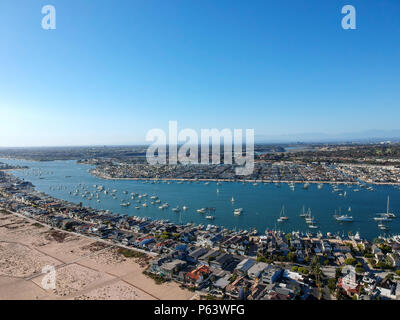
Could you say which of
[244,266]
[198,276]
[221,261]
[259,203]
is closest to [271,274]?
[244,266]

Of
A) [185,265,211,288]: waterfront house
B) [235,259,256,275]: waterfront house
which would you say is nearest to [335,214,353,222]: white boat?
[235,259,256,275]: waterfront house

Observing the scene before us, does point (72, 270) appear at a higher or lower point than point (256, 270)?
lower

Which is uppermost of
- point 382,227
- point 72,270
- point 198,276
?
point 198,276

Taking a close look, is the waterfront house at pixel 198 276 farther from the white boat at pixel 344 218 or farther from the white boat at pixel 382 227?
the white boat at pixel 382 227

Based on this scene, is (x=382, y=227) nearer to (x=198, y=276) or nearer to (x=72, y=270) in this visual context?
(x=198, y=276)

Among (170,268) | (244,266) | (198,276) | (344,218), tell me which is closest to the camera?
(198,276)

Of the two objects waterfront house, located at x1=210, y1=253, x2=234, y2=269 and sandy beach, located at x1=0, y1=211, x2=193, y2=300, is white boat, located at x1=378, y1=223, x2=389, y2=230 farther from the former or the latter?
sandy beach, located at x1=0, y1=211, x2=193, y2=300
